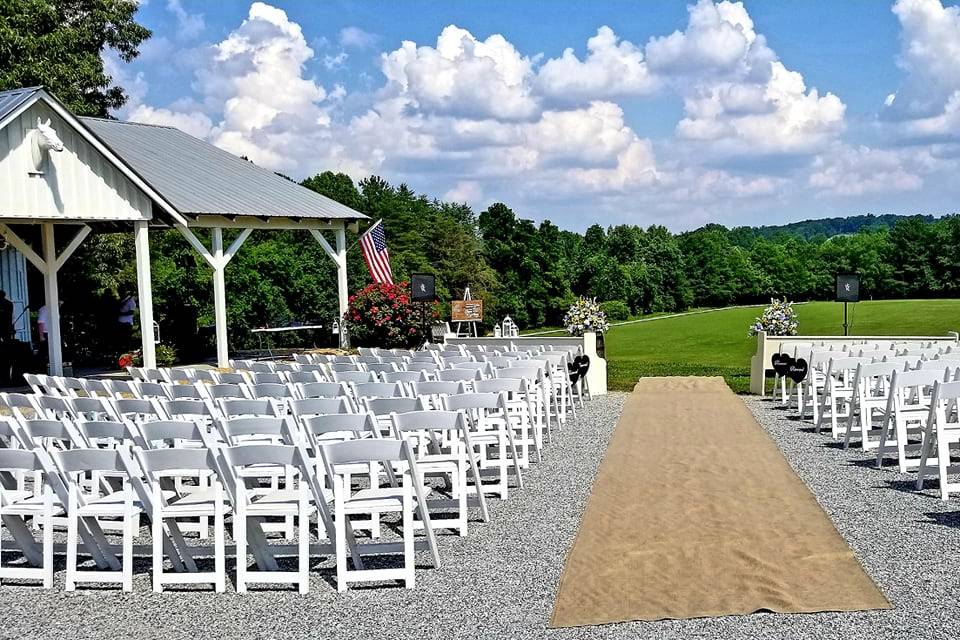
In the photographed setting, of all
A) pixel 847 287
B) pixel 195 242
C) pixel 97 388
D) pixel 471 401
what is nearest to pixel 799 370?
pixel 847 287

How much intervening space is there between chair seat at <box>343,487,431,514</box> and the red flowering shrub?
1395cm

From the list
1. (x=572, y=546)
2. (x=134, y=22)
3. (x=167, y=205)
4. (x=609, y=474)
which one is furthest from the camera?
(x=134, y=22)

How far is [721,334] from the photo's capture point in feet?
163

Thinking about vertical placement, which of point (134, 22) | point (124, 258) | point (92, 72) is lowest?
point (124, 258)

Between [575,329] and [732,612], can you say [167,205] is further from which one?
[732,612]

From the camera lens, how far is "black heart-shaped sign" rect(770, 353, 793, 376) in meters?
15.9

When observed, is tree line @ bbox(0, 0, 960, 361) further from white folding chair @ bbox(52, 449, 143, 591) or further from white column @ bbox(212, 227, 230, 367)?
white folding chair @ bbox(52, 449, 143, 591)

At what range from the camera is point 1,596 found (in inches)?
265

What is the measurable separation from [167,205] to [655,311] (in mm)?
67602

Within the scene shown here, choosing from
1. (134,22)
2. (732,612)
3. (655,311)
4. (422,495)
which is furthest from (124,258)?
(655,311)

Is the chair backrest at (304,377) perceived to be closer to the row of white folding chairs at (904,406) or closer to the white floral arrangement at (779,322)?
Result: the row of white folding chairs at (904,406)

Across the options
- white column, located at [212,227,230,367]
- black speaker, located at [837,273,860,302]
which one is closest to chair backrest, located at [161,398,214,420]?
white column, located at [212,227,230,367]

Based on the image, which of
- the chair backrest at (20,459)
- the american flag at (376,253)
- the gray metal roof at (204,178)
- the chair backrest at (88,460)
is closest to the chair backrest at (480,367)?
the chair backrest at (88,460)

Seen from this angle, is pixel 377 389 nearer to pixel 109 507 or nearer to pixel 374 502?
pixel 374 502
